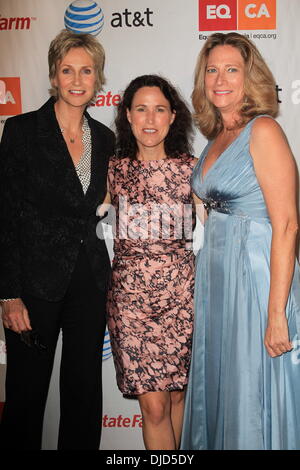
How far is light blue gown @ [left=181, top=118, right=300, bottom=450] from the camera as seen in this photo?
189cm

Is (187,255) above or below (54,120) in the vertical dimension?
below

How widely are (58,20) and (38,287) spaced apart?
157cm

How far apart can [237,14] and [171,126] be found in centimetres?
82

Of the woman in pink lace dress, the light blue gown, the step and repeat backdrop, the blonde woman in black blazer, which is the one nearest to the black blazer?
the blonde woman in black blazer

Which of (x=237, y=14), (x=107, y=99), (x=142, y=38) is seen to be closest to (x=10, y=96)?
(x=107, y=99)

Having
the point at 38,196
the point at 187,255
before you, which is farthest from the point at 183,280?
the point at 38,196

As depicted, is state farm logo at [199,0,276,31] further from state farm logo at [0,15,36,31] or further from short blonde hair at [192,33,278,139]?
state farm logo at [0,15,36,31]

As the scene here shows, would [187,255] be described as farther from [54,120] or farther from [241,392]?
[54,120]

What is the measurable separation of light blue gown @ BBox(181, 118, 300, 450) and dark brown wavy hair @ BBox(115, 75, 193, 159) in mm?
437

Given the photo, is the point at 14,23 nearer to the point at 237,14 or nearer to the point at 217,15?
the point at 217,15

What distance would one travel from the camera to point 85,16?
2766 mm

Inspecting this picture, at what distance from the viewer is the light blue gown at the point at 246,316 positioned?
1889mm

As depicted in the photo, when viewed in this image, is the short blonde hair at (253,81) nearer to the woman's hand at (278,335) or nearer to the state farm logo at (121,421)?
the woman's hand at (278,335)

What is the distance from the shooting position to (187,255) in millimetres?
2330
